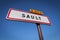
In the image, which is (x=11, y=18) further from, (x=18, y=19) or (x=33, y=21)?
(x=33, y=21)

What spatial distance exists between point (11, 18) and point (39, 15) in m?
0.74

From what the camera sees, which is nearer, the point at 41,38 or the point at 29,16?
the point at 41,38

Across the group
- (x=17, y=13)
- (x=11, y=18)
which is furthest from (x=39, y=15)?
(x=11, y=18)

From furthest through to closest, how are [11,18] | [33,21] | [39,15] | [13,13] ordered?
[39,15] < [33,21] < [13,13] < [11,18]

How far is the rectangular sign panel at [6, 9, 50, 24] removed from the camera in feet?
7.17

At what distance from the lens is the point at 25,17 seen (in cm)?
239

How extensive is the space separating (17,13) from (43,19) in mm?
633

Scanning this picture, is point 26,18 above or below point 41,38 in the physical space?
above

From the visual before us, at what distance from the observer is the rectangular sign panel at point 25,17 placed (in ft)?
7.17

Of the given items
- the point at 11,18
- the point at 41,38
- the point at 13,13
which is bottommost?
the point at 41,38

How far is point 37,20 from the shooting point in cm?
252

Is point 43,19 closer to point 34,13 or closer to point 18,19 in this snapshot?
point 34,13

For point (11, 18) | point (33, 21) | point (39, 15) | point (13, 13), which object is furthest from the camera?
point (39, 15)

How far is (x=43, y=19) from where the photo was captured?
2672mm
